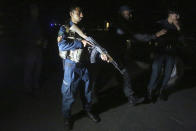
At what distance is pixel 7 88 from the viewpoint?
13.9 feet

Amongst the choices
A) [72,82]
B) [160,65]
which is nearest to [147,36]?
[160,65]

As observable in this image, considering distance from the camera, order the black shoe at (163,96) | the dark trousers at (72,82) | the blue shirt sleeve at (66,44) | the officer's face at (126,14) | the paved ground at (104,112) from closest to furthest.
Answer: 1. the blue shirt sleeve at (66,44)
2. the dark trousers at (72,82)
3. the paved ground at (104,112)
4. the officer's face at (126,14)
5. the black shoe at (163,96)

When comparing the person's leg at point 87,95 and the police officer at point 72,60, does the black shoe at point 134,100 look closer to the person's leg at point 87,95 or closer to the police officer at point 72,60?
the person's leg at point 87,95

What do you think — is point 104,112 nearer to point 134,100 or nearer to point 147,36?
point 134,100

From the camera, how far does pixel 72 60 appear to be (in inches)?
108

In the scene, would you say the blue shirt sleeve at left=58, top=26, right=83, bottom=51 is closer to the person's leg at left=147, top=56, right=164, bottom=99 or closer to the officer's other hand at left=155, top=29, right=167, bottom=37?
the officer's other hand at left=155, top=29, right=167, bottom=37

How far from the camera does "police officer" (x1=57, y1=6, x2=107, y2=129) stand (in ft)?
8.55

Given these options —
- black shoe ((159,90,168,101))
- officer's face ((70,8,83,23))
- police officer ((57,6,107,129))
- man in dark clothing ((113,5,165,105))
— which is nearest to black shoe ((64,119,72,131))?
police officer ((57,6,107,129))

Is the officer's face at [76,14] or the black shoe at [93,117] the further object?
the black shoe at [93,117]

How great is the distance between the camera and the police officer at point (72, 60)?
8.55ft

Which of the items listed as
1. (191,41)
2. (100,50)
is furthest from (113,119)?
(191,41)

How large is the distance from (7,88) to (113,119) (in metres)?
2.34

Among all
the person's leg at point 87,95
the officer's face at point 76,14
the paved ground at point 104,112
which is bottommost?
the paved ground at point 104,112

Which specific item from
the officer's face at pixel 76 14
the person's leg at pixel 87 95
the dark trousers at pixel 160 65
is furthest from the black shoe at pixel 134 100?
the officer's face at pixel 76 14
